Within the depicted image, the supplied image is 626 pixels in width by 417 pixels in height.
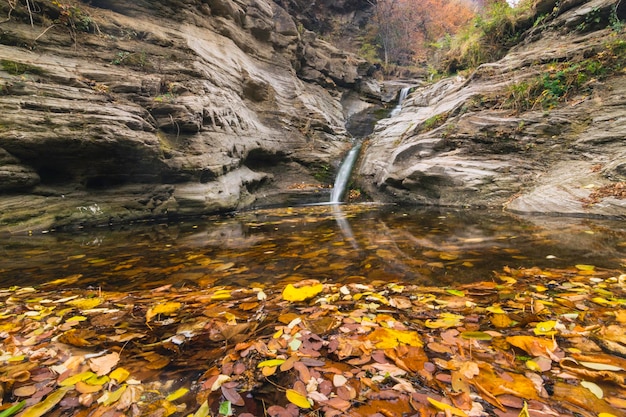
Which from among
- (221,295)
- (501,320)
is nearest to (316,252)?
(221,295)

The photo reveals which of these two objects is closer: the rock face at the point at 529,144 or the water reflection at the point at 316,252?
the water reflection at the point at 316,252

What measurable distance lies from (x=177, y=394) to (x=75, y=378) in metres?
0.47

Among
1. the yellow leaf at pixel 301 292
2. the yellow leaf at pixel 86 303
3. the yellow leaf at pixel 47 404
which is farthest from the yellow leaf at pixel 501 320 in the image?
the yellow leaf at pixel 86 303

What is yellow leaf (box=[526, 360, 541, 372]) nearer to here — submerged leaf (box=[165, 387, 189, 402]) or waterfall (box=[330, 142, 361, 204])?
submerged leaf (box=[165, 387, 189, 402])

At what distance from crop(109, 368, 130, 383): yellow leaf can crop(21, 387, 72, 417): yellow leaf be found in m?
0.15

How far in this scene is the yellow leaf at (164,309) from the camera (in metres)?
1.87

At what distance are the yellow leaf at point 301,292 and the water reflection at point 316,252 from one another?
35cm

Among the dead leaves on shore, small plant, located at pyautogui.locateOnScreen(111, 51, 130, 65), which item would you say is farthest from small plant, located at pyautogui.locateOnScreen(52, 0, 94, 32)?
the dead leaves on shore

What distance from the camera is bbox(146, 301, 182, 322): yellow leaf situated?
6.14ft

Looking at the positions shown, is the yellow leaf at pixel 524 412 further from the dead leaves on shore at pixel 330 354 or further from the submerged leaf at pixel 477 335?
the submerged leaf at pixel 477 335

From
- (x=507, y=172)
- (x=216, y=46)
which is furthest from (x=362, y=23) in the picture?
(x=507, y=172)

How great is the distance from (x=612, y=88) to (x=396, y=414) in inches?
349

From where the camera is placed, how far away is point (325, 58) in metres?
17.4

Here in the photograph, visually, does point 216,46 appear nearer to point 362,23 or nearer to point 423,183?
point 423,183
